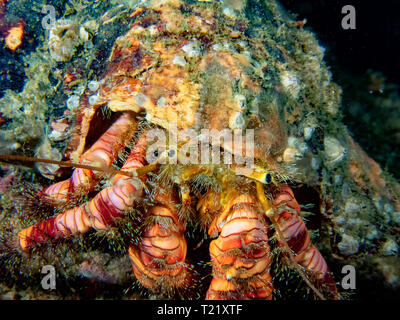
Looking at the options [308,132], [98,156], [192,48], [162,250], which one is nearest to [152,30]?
[192,48]

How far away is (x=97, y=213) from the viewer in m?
1.64

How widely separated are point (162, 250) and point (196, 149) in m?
0.82

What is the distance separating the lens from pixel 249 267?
1.74 meters

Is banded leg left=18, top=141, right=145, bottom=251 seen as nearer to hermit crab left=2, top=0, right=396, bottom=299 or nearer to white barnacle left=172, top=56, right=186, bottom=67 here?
hermit crab left=2, top=0, right=396, bottom=299

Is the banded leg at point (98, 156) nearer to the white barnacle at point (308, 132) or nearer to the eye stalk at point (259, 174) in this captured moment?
the eye stalk at point (259, 174)

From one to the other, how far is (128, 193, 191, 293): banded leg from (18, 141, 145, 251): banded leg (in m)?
0.28

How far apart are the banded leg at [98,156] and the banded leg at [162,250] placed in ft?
1.57

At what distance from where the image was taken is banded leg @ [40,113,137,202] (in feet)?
5.82

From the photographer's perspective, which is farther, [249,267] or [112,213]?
[249,267]

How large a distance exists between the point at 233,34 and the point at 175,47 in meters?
0.45

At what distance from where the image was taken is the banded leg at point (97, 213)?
5.29 ft
